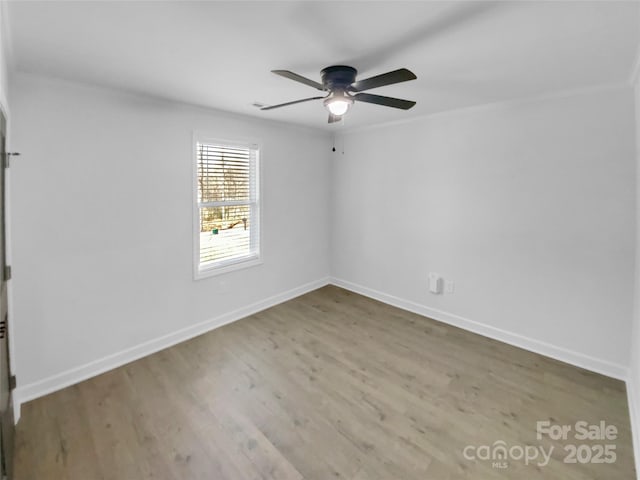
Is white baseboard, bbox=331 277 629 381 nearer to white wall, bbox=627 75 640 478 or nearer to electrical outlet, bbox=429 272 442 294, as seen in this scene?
white wall, bbox=627 75 640 478

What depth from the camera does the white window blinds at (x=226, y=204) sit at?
3406 mm

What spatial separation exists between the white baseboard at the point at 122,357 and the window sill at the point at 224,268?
0.51m

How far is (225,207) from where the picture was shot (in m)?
3.64

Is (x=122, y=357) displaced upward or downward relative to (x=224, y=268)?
downward

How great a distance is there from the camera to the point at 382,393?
2.45 metres

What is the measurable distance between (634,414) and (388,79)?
2.77m

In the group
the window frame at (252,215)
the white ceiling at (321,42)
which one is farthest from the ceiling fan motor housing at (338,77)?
the window frame at (252,215)

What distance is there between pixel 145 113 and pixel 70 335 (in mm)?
2009

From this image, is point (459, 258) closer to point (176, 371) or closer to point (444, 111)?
point (444, 111)

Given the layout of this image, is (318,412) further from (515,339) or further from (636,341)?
(636,341)

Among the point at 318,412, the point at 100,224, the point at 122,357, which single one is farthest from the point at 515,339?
the point at 100,224

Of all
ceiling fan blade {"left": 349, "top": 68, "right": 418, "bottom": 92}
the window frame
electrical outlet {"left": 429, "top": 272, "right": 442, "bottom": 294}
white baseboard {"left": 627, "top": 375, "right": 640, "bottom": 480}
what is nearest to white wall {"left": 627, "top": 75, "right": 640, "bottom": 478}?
white baseboard {"left": 627, "top": 375, "right": 640, "bottom": 480}

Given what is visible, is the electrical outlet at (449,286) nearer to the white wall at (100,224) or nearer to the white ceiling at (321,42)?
the white ceiling at (321,42)

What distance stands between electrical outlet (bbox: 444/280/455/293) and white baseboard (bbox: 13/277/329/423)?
2.17 meters
